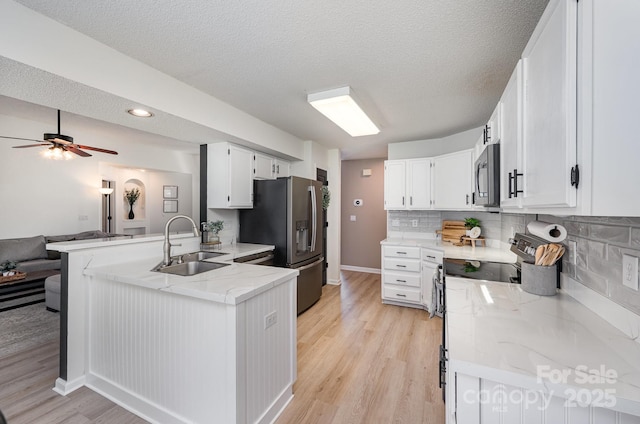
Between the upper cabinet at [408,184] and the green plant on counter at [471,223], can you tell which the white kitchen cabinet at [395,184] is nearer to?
the upper cabinet at [408,184]

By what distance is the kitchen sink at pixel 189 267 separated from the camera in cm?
207

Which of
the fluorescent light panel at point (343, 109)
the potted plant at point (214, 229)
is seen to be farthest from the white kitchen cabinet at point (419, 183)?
the potted plant at point (214, 229)

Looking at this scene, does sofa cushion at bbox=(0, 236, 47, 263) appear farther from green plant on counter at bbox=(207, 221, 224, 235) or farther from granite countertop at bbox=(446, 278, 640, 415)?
granite countertop at bbox=(446, 278, 640, 415)

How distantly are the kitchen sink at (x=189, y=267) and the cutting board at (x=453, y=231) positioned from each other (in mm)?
2749

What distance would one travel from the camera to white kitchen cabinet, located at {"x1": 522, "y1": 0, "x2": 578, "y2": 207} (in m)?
0.78

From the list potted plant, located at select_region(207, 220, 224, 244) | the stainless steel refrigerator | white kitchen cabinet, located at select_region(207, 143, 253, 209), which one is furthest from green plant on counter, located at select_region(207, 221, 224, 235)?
the stainless steel refrigerator

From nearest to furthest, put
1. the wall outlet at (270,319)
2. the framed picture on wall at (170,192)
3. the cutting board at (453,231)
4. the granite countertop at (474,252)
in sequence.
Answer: the wall outlet at (270,319) < the granite countertop at (474,252) < the cutting board at (453,231) < the framed picture on wall at (170,192)

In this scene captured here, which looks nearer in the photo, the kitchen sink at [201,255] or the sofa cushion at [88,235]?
the kitchen sink at [201,255]

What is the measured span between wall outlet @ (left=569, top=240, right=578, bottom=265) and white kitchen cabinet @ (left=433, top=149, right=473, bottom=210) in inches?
70.7

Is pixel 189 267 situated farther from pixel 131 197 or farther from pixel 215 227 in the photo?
pixel 131 197

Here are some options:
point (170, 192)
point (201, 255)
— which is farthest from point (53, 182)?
point (201, 255)

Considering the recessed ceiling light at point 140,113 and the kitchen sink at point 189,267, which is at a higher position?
the recessed ceiling light at point 140,113

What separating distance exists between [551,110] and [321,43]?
4.38 feet

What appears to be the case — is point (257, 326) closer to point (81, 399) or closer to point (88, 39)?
point (81, 399)
